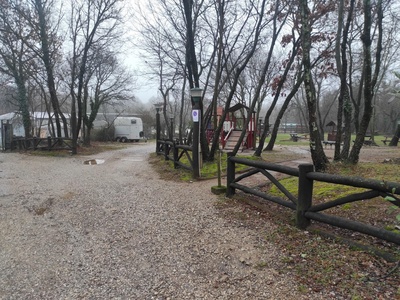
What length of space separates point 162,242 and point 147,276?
0.81 m

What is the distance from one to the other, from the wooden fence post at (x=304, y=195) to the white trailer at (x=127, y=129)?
27.8 meters

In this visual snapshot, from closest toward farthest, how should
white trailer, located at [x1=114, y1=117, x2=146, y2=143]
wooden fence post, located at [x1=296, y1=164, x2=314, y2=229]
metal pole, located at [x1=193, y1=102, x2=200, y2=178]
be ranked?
wooden fence post, located at [x1=296, y1=164, x2=314, y2=229] < metal pole, located at [x1=193, y1=102, x2=200, y2=178] < white trailer, located at [x1=114, y1=117, x2=146, y2=143]

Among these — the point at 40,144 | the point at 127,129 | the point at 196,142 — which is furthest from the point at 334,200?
the point at 127,129

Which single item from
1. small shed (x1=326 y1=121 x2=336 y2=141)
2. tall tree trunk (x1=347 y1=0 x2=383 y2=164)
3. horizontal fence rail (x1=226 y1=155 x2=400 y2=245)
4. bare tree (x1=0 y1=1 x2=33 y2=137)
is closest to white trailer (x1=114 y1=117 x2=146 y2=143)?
bare tree (x1=0 y1=1 x2=33 y2=137)

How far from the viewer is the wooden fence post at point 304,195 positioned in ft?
11.2

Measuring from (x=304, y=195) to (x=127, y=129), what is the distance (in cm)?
2801

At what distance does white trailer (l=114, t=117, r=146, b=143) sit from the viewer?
97.5 feet

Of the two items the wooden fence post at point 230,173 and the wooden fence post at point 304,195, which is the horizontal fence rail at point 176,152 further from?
the wooden fence post at point 304,195

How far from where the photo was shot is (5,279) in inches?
110

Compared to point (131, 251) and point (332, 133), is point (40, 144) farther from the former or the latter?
point (332, 133)

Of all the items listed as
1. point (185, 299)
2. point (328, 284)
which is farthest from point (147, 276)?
point (328, 284)

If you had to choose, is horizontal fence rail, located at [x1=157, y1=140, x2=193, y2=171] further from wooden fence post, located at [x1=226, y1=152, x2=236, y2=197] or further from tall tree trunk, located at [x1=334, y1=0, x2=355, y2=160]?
tall tree trunk, located at [x1=334, y1=0, x2=355, y2=160]

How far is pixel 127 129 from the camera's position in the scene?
29.7 m

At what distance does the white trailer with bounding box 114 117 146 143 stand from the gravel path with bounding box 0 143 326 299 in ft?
79.3
